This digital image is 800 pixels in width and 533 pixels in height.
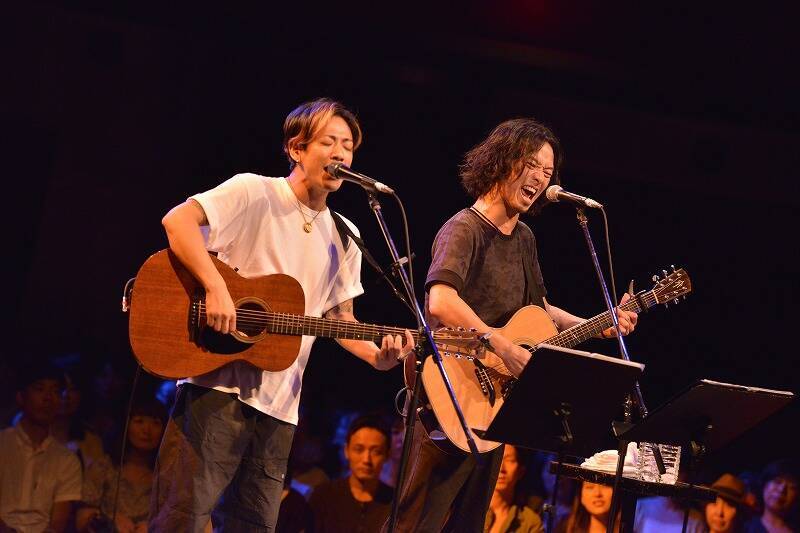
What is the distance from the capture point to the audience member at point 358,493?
6.50 metres

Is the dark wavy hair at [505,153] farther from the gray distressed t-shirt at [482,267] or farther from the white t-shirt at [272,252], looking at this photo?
the white t-shirt at [272,252]

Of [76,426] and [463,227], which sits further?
[76,426]

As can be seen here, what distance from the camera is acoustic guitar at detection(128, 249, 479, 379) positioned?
3.52 meters

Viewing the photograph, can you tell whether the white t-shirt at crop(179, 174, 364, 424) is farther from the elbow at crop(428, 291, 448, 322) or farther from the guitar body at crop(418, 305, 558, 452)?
the guitar body at crop(418, 305, 558, 452)

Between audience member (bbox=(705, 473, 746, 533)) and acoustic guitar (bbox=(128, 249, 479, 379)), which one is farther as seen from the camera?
audience member (bbox=(705, 473, 746, 533))

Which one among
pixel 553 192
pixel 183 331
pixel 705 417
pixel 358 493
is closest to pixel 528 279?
pixel 553 192

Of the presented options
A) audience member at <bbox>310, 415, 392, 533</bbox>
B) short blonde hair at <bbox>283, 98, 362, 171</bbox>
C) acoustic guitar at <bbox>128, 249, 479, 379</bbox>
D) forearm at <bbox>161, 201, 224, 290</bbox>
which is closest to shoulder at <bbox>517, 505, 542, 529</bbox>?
audience member at <bbox>310, 415, 392, 533</bbox>

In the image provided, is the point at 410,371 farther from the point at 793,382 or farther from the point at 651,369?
the point at 793,382

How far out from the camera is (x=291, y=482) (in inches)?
281

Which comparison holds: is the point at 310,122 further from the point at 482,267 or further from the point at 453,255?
the point at 482,267

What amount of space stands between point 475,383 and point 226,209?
4.55ft

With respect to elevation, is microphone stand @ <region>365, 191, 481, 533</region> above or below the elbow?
below

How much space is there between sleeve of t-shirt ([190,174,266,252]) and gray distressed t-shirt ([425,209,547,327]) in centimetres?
92

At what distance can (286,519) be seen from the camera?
646cm
